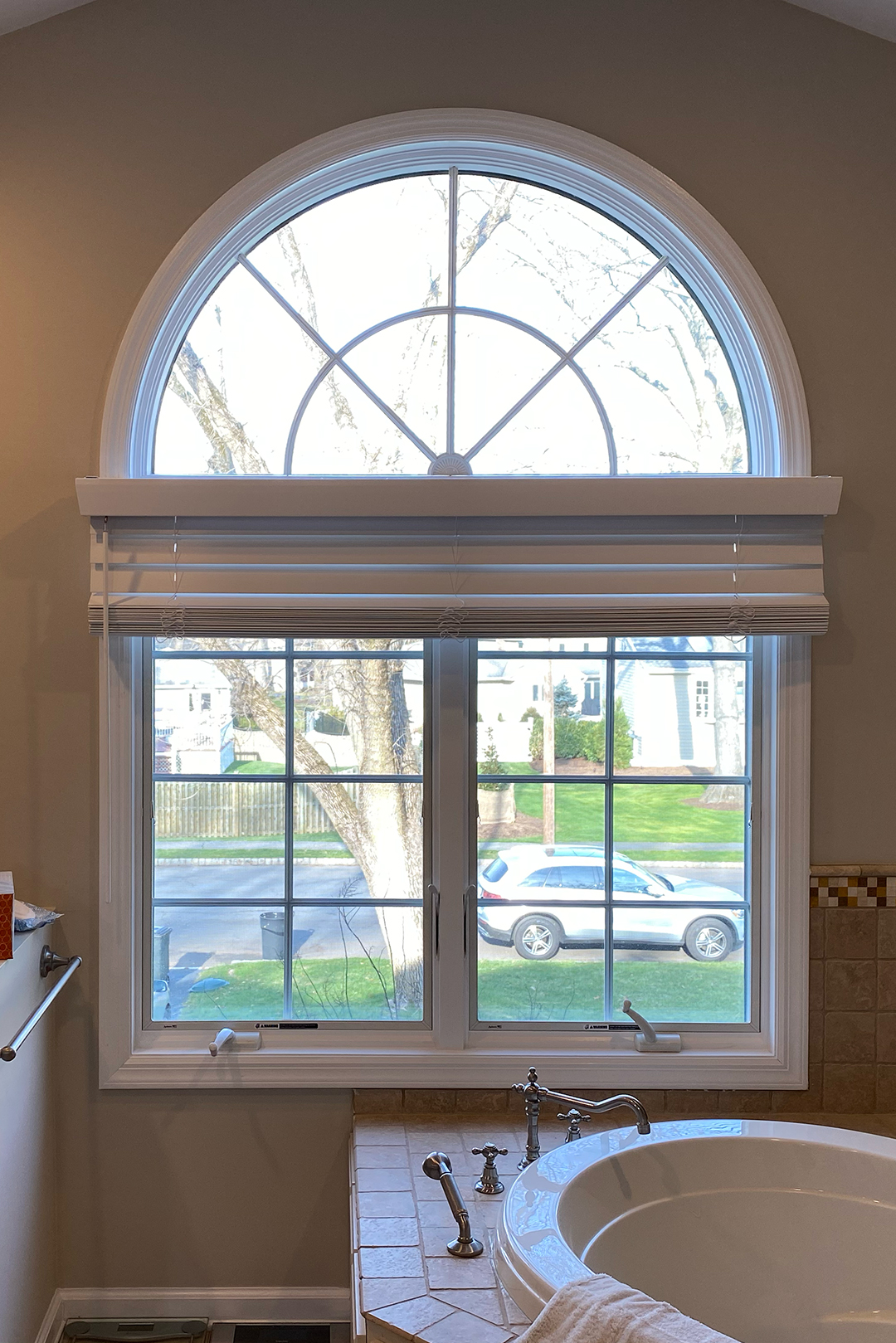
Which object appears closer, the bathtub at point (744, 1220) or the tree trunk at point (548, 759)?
the bathtub at point (744, 1220)

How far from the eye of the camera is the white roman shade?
229 centimetres

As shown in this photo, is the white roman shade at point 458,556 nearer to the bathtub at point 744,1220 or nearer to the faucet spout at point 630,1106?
the faucet spout at point 630,1106

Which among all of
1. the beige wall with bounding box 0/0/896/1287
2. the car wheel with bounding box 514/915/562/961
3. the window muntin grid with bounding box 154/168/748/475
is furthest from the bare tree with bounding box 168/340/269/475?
the car wheel with bounding box 514/915/562/961

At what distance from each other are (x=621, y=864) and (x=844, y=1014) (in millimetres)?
652

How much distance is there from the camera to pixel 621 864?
250cm

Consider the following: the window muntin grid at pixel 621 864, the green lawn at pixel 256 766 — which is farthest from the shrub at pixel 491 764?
the green lawn at pixel 256 766

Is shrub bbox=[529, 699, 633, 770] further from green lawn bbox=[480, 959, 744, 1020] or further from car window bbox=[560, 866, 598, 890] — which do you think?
green lawn bbox=[480, 959, 744, 1020]

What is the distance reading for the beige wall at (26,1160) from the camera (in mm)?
2016

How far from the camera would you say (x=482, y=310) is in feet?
8.08

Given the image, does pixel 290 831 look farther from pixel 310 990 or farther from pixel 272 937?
pixel 310 990

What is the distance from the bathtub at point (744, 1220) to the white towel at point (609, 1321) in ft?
1.07

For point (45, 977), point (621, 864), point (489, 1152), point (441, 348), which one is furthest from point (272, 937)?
point (441, 348)

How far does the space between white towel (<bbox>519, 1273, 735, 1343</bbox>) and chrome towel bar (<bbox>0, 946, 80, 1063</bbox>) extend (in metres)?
1.12

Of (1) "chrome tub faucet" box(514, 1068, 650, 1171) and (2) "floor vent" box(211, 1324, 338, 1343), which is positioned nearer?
(1) "chrome tub faucet" box(514, 1068, 650, 1171)
